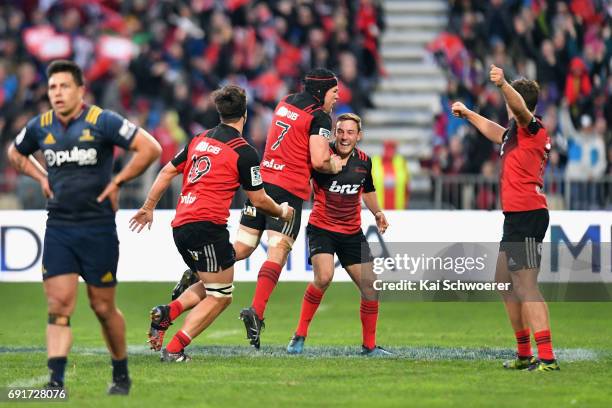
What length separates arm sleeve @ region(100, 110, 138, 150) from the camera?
890 centimetres

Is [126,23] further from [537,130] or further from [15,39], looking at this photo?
[537,130]

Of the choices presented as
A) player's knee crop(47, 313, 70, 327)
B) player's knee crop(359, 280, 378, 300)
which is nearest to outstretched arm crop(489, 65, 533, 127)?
player's knee crop(359, 280, 378, 300)

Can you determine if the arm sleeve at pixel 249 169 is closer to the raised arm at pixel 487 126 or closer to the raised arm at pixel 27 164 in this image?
the raised arm at pixel 487 126

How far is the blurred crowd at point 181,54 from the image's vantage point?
963 inches

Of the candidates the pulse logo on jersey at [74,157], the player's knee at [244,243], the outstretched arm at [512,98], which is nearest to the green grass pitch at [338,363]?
→ the player's knee at [244,243]

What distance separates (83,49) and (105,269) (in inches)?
671

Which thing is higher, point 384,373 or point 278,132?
point 278,132

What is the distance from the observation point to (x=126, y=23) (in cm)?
2642

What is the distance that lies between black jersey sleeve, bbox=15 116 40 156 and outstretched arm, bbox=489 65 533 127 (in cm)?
343

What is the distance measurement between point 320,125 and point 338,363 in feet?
7.32

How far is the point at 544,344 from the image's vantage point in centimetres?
1077

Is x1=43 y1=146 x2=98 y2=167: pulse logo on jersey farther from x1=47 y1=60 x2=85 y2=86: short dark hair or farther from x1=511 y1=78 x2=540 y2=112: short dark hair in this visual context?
x1=511 y1=78 x2=540 y2=112: short dark hair

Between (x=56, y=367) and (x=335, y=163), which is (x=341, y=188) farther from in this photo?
(x=56, y=367)

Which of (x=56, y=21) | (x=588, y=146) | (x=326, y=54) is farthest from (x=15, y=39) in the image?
(x=588, y=146)
